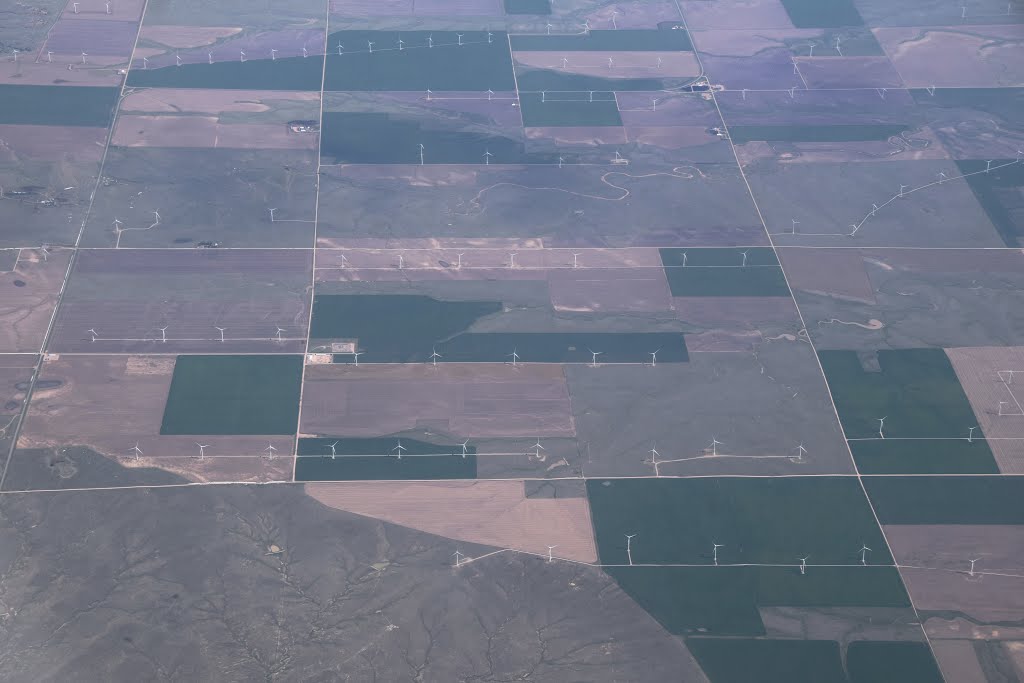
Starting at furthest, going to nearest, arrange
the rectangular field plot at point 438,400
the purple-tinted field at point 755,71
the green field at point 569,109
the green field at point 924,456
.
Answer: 1. the purple-tinted field at point 755,71
2. the green field at point 569,109
3. the rectangular field plot at point 438,400
4. the green field at point 924,456

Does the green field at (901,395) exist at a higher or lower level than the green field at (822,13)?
lower

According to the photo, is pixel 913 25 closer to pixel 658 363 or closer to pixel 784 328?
pixel 784 328

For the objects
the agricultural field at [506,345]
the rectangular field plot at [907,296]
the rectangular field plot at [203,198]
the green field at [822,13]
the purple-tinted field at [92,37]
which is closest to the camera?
the agricultural field at [506,345]

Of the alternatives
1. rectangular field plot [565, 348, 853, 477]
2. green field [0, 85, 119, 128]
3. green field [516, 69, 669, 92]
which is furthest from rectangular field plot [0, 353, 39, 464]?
green field [516, 69, 669, 92]

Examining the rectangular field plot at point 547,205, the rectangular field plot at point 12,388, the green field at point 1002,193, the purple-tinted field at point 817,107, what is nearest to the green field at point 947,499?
the rectangular field plot at point 547,205

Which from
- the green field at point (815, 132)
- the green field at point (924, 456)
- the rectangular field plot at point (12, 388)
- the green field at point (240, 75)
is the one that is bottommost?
the green field at point (924, 456)

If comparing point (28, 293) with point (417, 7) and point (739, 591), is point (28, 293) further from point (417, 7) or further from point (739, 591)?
point (739, 591)

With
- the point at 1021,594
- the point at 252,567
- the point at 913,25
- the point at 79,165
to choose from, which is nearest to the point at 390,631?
the point at 252,567

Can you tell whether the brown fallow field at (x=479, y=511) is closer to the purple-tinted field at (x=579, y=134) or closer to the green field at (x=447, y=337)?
the green field at (x=447, y=337)
